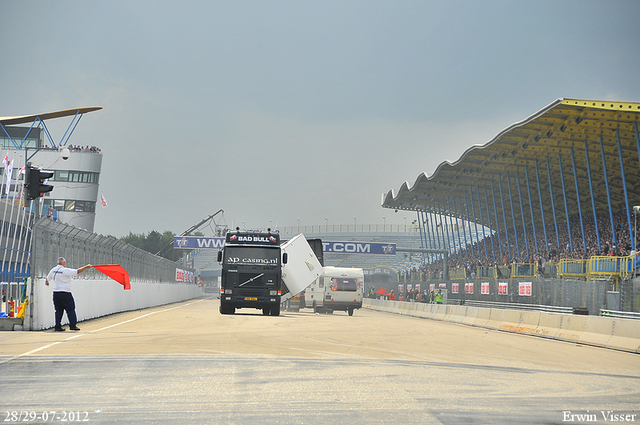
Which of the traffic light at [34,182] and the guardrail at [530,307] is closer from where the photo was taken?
the traffic light at [34,182]

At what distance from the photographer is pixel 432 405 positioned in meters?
7.77

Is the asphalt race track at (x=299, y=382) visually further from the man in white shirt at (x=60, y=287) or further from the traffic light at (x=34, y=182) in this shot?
the traffic light at (x=34, y=182)

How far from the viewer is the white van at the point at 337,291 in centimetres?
3962

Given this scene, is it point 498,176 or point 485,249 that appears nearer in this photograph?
point 498,176

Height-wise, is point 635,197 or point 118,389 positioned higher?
point 635,197

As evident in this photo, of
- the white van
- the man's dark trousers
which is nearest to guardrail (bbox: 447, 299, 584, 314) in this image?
the white van

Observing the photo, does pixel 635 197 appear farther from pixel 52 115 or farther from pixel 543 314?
pixel 52 115

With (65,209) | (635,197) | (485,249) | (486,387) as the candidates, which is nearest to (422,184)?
(485,249)

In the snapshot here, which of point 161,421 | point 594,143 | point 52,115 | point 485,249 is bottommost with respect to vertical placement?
point 161,421

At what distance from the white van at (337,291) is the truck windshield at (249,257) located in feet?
41.3

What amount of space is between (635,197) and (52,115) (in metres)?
57.8

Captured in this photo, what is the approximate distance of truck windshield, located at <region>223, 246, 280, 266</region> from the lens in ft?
88.5

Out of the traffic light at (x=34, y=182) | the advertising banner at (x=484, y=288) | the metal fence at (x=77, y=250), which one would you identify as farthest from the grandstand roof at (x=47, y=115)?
the traffic light at (x=34, y=182)

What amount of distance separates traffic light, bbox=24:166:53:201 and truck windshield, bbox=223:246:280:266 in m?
10.5
